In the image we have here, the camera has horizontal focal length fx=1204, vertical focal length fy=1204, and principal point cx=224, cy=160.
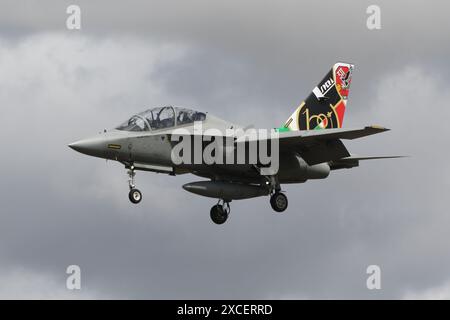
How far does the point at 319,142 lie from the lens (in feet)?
153

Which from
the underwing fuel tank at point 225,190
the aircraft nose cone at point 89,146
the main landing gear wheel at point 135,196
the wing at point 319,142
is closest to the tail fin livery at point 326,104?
the wing at point 319,142

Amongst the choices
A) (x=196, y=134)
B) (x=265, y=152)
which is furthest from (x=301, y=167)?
(x=196, y=134)

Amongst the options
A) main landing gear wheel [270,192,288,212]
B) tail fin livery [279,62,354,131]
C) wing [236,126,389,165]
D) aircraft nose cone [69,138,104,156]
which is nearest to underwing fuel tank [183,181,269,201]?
main landing gear wheel [270,192,288,212]

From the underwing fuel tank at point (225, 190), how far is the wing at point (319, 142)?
6.20 ft

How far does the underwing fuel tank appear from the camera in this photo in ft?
151

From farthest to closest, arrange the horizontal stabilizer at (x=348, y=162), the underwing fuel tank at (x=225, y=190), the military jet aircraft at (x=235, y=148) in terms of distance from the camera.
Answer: the horizontal stabilizer at (x=348, y=162), the underwing fuel tank at (x=225, y=190), the military jet aircraft at (x=235, y=148)

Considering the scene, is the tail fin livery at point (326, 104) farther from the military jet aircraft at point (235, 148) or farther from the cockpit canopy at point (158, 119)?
the cockpit canopy at point (158, 119)

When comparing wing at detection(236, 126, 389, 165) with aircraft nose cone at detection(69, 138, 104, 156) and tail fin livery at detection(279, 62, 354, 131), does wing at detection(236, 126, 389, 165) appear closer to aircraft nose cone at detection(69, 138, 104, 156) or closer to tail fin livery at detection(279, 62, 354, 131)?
tail fin livery at detection(279, 62, 354, 131)

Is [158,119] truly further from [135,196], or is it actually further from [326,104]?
[326,104]

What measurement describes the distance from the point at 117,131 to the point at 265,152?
19.2ft

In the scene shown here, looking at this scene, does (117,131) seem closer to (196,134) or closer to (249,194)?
(196,134)

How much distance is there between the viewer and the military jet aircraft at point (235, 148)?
1751 inches

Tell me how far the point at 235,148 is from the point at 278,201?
278cm

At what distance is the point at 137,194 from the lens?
43406mm
